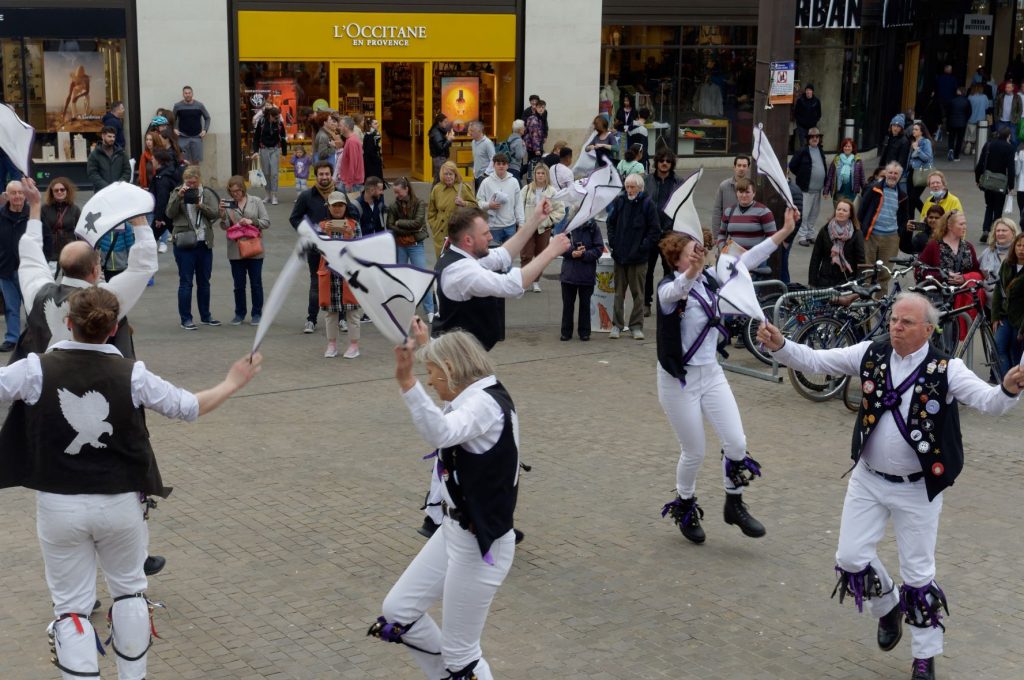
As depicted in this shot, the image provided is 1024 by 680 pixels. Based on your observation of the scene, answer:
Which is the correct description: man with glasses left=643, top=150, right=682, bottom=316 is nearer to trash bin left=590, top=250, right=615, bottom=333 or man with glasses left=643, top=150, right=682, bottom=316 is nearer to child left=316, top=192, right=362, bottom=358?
trash bin left=590, top=250, right=615, bottom=333

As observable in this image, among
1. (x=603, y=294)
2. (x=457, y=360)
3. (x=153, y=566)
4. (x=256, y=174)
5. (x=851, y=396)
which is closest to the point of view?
(x=457, y=360)

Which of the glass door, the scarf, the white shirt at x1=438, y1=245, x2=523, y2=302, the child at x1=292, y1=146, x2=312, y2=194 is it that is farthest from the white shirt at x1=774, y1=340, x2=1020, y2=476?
the glass door

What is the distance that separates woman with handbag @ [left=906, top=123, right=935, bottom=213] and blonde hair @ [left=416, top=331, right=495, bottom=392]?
555 inches

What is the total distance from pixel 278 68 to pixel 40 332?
17.9 meters

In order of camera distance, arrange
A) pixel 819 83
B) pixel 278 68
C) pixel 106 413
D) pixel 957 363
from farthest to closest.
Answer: pixel 819 83 < pixel 278 68 < pixel 957 363 < pixel 106 413

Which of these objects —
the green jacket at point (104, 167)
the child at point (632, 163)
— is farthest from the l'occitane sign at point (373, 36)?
the child at point (632, 163)

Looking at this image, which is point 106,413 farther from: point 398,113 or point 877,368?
point 398,113

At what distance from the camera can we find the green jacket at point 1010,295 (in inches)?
428

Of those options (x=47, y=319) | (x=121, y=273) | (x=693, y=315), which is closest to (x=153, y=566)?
(x=47, y=319)

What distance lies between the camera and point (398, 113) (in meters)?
25.4

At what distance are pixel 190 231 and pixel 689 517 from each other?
7.68 metres

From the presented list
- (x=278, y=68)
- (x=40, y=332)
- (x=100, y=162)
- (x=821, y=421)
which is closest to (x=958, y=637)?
(x=821, y=421)

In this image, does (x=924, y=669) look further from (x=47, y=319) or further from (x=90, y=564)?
(x=47, y=319)

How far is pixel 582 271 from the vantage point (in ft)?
44.8
